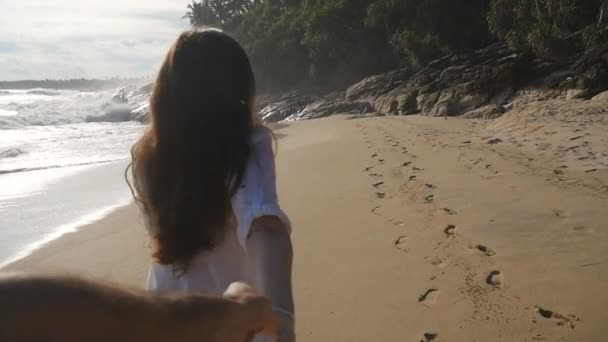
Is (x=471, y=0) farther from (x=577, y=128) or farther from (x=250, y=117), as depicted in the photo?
(x=250, y=117)

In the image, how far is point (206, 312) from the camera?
0.87 m

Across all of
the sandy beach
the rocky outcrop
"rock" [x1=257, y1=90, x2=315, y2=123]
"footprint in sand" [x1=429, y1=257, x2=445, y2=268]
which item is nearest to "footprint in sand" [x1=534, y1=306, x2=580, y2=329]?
the sandy beach

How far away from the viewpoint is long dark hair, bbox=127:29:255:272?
1.38m

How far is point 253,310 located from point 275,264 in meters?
0.24

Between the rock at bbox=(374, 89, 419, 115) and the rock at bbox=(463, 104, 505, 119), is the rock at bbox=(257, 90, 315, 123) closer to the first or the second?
the rock at bbox=(374, 89, 419, 115)

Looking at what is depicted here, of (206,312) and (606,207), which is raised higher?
(206,312)

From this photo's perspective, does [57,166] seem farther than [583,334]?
Yes

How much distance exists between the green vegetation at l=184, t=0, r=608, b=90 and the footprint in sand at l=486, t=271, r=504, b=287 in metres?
13.2

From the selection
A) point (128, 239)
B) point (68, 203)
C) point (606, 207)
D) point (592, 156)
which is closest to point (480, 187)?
point (606, 207)

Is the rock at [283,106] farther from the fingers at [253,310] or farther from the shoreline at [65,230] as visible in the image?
the fingers at [253,310]

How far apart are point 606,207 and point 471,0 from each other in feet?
75.4

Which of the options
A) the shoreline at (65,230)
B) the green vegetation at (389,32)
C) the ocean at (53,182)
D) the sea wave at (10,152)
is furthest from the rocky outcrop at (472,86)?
the sea wave at (10,152)

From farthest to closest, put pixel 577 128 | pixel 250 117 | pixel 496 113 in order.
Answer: pixel 496 113 → pixel 577 128 → pixel 250 117

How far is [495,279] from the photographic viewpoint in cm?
331
